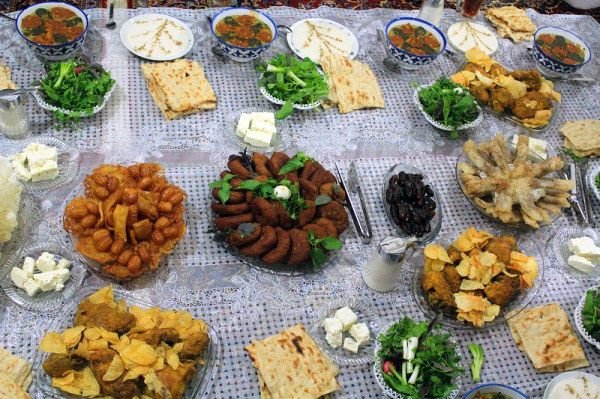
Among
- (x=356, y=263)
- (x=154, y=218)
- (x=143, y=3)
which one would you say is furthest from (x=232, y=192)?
(x=143, y=3)

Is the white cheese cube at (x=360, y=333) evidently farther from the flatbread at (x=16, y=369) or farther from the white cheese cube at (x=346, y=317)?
the flatbread at (x=16, y=369)

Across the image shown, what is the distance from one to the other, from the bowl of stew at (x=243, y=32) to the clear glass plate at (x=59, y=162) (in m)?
1.12

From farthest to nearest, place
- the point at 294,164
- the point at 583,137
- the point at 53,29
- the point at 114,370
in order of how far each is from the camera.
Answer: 1. the point at 583,137
2. the point at 53,29
3. the point at 294,164
4. the point at 114,370

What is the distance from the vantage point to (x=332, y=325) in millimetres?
2520

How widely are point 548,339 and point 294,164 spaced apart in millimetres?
1402

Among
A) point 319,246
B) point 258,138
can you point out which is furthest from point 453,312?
point 258,138

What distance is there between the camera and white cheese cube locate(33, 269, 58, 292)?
8.02ft

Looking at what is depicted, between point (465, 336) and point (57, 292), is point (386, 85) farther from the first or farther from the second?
point (57, 292)

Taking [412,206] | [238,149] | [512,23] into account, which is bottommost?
[238,149]

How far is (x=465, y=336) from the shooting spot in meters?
2.73

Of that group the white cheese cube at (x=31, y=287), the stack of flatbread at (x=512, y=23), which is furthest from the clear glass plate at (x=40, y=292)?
the stack of flatbread at (x=512, y=23)

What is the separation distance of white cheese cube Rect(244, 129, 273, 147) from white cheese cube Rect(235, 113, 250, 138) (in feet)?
0.08

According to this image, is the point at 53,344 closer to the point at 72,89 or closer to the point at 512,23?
the point at 72,89

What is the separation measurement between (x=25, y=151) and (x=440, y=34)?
102 inches
